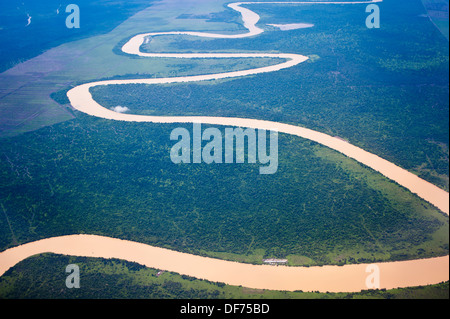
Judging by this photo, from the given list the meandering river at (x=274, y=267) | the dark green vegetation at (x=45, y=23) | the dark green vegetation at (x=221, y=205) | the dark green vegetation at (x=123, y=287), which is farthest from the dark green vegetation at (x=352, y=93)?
the dark green vegetation at (x=45, y=23)

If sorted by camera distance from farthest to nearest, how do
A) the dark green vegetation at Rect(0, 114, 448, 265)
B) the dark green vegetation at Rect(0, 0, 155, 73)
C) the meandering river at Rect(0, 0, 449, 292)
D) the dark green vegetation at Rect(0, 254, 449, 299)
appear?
the dark green vegetation at Rect(0, 0, 155, 73) < the dark green vegetation at Rect(0, 114, 448, 265) < the meandering river at Rect(0, 0, 449, 292) < the dark green vegetation at Rect(0, 254, 449, 299)

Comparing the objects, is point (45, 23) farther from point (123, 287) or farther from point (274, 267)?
point (274, 267)

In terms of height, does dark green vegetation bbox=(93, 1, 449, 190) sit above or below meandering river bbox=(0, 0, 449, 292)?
above

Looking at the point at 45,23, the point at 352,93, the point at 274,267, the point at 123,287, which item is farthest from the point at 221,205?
the point at 45,23

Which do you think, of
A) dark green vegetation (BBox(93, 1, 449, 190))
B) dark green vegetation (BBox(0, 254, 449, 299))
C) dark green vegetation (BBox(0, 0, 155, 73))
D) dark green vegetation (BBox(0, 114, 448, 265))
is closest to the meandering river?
dark green vegetation (BBox(0, 254, 449, 299))

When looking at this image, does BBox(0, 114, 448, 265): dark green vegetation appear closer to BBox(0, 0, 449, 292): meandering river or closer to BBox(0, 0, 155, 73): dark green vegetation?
BBox(0, 0, 449, 292): meandering river

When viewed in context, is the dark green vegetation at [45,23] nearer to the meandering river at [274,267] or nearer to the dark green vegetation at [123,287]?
the meandering river at [274,267]
